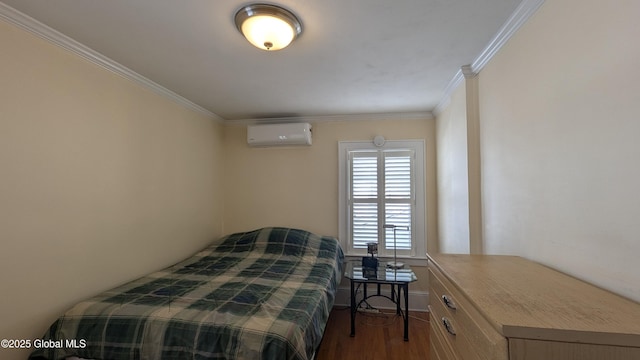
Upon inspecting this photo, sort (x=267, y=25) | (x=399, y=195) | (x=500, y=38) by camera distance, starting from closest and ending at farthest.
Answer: (x=267, y=25) → (x=500, y=38) → (x=399, y=195)

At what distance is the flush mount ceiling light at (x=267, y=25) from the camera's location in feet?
4.66

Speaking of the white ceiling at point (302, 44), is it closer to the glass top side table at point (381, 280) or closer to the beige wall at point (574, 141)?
the beige wall at point (574, 141)

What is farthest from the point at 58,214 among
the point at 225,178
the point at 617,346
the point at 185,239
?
the point at 617,346

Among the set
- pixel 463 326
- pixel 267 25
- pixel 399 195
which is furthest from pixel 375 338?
pixel 267 25

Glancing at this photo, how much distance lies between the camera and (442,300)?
4.06 feet

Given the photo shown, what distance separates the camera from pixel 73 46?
1772 mm

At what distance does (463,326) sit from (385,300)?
244 centimetres

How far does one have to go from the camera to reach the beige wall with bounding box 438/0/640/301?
877mm

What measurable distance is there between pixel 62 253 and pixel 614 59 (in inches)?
113

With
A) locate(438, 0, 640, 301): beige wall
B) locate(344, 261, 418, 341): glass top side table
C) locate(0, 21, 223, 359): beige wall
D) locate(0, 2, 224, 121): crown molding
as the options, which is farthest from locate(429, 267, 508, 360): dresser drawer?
locate(0, 2, 224, 121): crown molding

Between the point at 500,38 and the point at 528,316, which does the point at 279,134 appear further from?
the point at 528,316

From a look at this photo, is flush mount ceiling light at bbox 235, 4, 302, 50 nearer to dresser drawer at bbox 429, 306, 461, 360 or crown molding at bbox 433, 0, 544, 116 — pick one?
crown molding at bbox 433, 0, 544, 116

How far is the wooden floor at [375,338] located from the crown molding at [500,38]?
230 centimetres

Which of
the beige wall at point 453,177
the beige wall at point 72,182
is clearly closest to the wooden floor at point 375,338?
the beige wall at point 453,177
